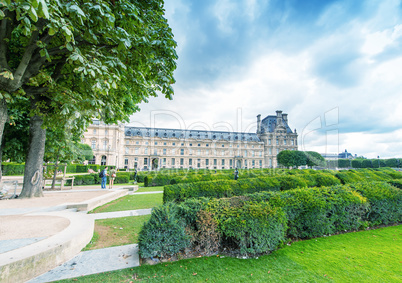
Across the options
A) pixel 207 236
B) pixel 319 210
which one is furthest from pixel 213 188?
pixel 319 210

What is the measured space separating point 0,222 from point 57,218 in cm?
117

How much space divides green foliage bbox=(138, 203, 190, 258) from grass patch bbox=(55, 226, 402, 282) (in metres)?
0.22

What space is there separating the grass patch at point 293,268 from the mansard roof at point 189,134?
57.2 meters

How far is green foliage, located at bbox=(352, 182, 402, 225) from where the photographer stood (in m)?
5.44

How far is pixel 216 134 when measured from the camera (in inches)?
2574

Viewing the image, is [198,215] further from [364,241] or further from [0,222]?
[0,222]

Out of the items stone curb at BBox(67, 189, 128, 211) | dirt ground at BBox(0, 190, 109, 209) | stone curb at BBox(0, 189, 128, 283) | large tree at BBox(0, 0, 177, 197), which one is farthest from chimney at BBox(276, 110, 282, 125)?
stone curb at BBox(0, 189, 128, 283)

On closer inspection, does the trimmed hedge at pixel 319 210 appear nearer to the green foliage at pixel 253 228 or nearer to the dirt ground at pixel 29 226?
the green foliage at pixel 253 228

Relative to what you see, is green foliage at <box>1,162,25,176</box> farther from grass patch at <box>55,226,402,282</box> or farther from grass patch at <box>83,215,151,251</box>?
grass patch at <box>55,226,402,282</box>

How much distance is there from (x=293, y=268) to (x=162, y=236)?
7.66 feet

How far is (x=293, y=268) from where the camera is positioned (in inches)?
122

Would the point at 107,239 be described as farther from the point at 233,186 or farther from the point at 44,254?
the point at 233,186

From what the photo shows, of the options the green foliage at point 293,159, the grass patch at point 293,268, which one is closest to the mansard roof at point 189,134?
the green foliage at point 293,159

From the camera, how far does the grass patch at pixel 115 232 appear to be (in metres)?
4.09
